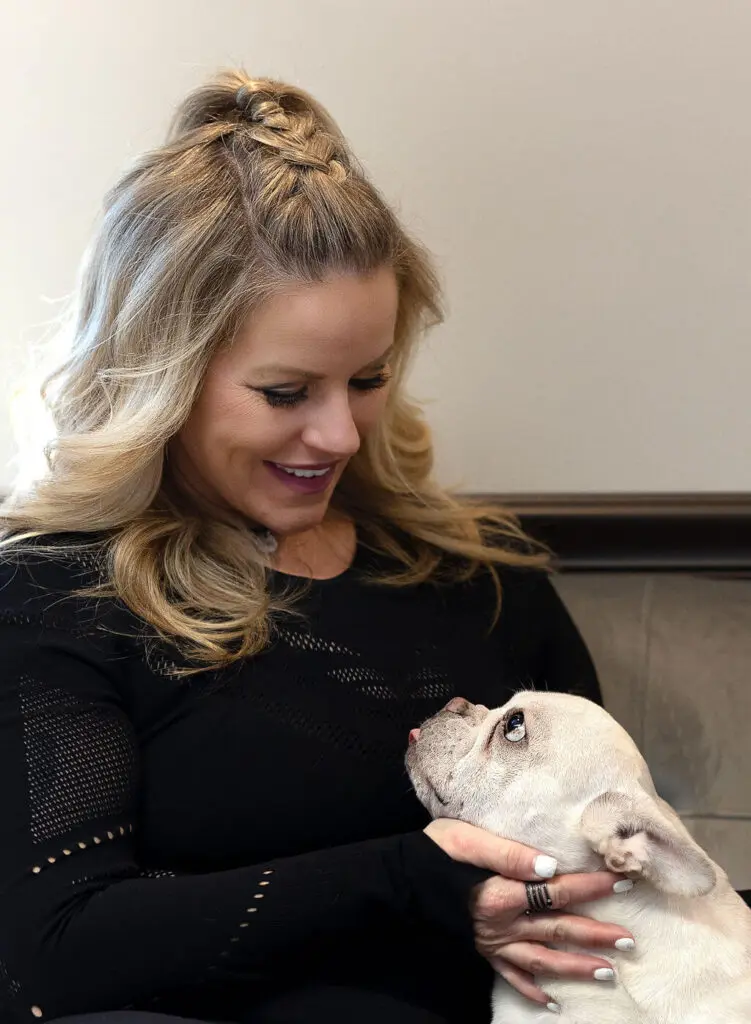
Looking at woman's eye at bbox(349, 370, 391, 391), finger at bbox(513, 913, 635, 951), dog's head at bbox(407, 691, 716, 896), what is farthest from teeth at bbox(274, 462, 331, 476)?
finger at bbox(513, 913, 635, 951)

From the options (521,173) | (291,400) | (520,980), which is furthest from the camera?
(521,173)

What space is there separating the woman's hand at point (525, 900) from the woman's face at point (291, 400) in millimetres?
446

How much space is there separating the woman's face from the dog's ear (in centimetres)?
49

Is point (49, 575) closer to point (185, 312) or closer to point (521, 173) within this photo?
point (185, 312)

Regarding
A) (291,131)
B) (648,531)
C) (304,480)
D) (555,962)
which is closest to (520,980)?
(555,962)

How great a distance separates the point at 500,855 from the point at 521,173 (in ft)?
3.20

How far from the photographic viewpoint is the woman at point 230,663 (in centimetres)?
105

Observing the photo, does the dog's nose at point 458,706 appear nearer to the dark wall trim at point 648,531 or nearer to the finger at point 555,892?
the finger at point 555,892

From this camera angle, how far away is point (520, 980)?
3.62 ft

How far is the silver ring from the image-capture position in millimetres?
1052

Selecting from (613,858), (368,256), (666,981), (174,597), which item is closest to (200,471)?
(174,597)

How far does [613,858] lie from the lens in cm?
101

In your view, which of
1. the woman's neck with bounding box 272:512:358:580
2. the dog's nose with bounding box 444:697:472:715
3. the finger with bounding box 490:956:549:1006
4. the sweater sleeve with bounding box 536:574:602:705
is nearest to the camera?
the finger with bounding box 490:956:549:1006

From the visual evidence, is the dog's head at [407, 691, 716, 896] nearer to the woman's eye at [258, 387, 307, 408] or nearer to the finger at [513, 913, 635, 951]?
the finger at [513, 913, 635, 951]
